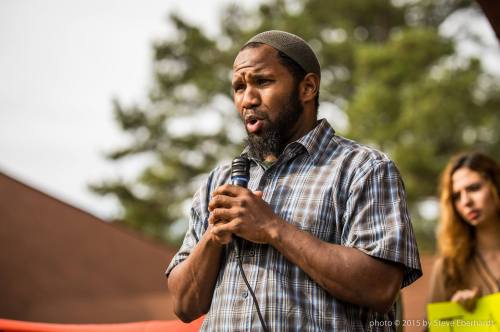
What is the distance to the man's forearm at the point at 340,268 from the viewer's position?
164 centimetres

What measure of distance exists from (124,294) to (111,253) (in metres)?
0.38

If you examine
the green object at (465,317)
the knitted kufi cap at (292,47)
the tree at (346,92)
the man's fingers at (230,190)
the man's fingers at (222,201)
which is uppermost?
the tree at (346,92)

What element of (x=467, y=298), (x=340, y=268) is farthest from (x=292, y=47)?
(x=467, y=298)

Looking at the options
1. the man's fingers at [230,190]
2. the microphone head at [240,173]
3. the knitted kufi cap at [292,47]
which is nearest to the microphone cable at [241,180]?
the microphone head at [240,173]

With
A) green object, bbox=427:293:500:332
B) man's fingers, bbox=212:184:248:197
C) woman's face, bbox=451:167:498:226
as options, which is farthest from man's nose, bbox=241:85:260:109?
woman's face, bbox=451:167:498:226

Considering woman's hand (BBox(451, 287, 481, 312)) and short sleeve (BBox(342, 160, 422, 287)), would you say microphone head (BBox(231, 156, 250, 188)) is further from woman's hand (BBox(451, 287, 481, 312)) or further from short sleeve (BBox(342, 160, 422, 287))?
woman's hand (BBox(451, 287, 481, 312))

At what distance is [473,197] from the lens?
3238 mm

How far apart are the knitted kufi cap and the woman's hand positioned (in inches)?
49.2

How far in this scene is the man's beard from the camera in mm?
1919

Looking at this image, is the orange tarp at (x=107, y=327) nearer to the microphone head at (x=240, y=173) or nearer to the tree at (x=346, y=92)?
the microphone head at (x=240, y=173)

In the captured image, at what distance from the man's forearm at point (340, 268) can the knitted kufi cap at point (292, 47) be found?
0.56 m

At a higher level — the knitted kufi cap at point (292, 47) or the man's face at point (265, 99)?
the knitted kufi cap at point (292, 47)

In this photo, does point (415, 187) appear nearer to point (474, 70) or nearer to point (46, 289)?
point (474, 70)

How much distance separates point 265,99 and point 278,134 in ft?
0.36
